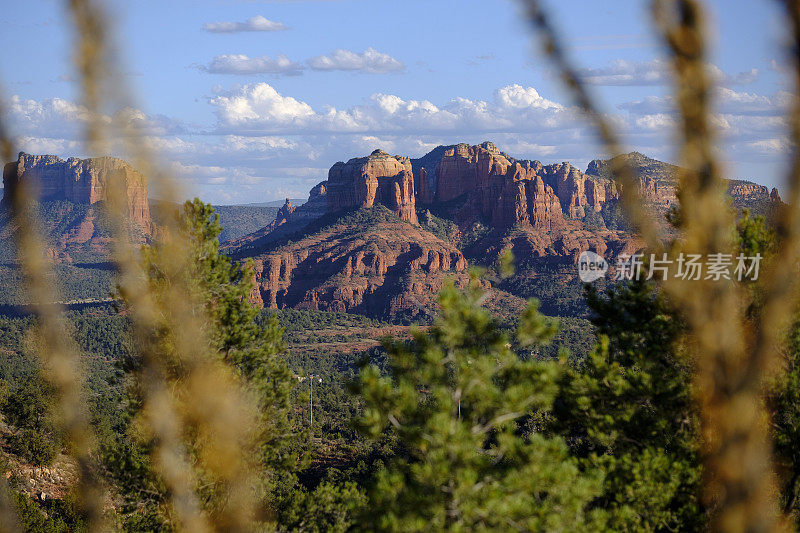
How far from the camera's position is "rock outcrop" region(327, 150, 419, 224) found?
516 feet

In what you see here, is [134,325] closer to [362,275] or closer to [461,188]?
[362,275]

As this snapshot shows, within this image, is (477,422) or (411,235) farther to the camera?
(411,235)

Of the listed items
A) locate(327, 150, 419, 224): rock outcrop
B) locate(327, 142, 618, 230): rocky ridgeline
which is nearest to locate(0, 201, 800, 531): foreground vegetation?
locate(327, 150, 419, 224): rock outcrop

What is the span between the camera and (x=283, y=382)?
17703mm

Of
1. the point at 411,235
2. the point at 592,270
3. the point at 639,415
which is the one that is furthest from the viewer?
the point at 411,235

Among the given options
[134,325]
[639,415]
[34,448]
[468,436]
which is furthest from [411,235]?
[134,325]

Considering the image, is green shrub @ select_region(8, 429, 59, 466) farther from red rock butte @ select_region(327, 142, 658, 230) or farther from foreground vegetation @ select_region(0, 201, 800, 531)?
red rock butte @ select_region(327, 142, 658, 230)

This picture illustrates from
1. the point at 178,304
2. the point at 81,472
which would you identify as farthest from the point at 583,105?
the point at 81,472

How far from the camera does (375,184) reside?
162m

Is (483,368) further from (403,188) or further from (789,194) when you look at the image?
(403,188)

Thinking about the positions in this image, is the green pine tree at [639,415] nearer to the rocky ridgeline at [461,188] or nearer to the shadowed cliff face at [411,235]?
the shadowed cliff face at [411,235]

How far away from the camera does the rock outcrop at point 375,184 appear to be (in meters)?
157

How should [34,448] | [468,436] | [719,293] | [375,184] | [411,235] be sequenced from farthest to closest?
[375,184], [411,235], [34,448], [468,436], [719,293]

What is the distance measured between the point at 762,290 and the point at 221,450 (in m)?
1.43
